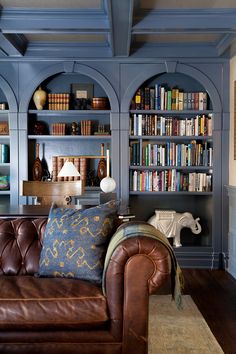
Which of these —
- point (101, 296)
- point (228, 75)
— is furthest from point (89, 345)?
point (228, 75)

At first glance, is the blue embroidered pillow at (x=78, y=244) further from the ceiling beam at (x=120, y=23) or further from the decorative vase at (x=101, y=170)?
the decorative vase at (x=101, y=170)

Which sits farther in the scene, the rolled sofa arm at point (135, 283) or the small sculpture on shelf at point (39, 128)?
the small sculpture on shelf at point (39, 128)

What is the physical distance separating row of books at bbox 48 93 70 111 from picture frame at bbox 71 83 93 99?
219 millimetres

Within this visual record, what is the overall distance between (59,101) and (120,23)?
163 centimetres

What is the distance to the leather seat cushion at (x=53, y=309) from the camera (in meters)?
2.07

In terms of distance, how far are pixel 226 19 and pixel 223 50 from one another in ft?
2.88

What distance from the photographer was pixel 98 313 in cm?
208

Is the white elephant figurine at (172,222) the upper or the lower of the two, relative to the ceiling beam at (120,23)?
lower

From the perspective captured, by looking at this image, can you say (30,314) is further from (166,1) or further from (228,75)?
(228,75)

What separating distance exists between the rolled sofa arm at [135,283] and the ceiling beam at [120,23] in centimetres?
200

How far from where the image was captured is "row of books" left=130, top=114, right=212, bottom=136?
4.99 m

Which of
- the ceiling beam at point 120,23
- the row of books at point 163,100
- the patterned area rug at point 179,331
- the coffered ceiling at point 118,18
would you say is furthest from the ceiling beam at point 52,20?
the patterned area rug at point 179,331

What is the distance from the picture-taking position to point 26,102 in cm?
490

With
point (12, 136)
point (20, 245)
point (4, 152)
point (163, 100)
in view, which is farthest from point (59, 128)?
point (20, 245)
